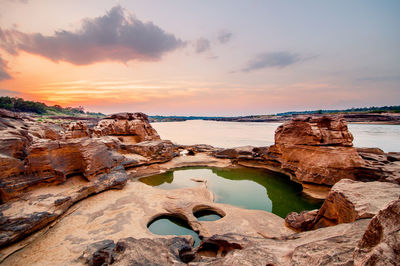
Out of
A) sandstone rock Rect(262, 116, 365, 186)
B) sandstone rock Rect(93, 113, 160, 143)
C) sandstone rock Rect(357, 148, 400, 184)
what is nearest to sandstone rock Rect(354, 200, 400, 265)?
sandstone rock Rect(357, 148, 400, 184)

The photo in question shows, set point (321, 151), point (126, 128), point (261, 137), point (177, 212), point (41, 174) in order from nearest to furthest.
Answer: point (41, 174) → point (177, 212) → point (321, 151) → point (126, 128) → point (261, 137)

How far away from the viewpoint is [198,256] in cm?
653

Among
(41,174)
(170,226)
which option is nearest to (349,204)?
(170,226)

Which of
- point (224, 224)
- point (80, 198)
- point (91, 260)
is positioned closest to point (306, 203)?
point (224, 224)

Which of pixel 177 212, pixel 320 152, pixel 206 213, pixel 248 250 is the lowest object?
pixel 206 213

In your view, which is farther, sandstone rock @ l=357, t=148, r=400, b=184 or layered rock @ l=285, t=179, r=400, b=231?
sandstone rock @ l=357, t=148, r=400, b=184

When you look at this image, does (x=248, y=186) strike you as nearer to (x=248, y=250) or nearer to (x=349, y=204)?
(x=349, y=204)

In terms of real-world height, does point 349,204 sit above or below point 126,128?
below

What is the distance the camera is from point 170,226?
1033cm

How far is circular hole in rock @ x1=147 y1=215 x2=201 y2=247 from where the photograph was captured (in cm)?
964

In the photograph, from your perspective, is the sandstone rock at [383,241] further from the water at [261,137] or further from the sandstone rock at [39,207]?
the water at [261,137]

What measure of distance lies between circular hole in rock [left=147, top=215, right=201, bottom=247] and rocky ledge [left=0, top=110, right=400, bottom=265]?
291 mm

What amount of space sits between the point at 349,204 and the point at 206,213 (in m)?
7.86

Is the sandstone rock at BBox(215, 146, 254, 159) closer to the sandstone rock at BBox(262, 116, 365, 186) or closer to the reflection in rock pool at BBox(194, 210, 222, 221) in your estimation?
the sandstone rock at BBox(262, 116, 365, 186)
